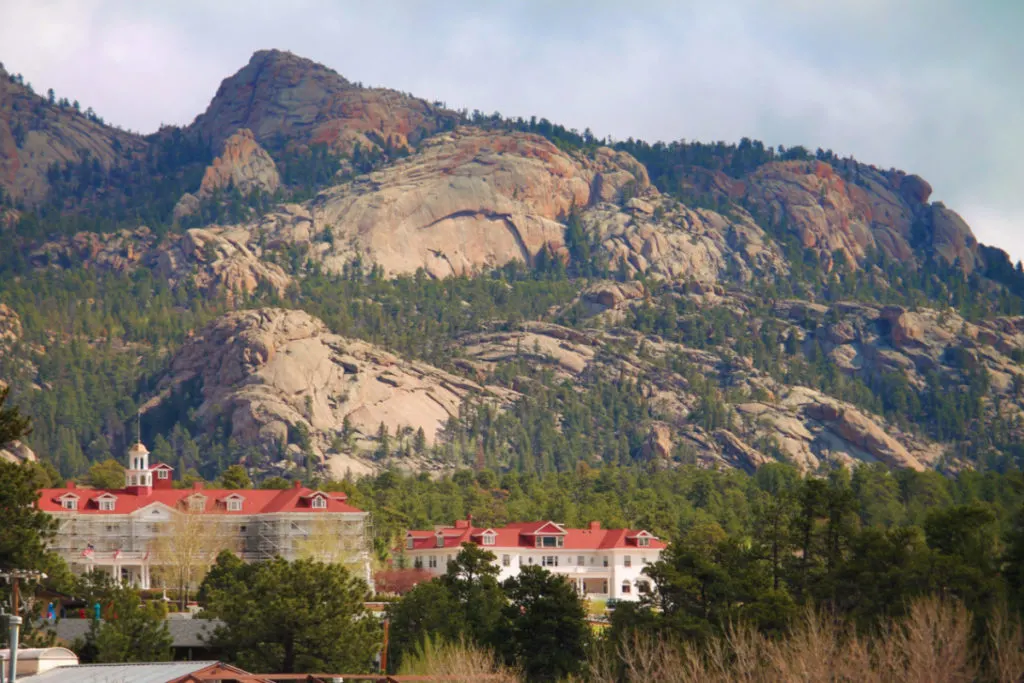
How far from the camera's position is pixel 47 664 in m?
73.8

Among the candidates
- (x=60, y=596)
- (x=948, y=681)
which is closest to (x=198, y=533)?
(x=60, y=596)

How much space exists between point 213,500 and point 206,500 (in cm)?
79

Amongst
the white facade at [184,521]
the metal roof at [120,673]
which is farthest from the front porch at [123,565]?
the metal roof at [120,673]

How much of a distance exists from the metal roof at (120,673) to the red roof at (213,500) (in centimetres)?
9508

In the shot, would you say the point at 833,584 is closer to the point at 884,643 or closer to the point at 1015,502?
the point at 884,643

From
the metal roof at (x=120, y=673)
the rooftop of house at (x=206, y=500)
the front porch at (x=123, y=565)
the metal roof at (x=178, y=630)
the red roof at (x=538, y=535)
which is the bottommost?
the metal roof at (x=120, y=673)

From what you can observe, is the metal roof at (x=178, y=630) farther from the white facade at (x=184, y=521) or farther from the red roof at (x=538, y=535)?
the red roof at (x=538, y=535)

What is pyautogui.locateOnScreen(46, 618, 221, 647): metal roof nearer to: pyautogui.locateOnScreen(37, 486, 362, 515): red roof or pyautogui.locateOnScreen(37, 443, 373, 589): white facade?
pyautogui.locateOnScreen(37, 443, 373, 589): white facade

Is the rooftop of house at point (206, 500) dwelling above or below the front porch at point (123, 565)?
above

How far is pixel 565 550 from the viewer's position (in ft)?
582

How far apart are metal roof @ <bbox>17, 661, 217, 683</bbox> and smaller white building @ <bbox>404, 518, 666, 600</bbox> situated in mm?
98907

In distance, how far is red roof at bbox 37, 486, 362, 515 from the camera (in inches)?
6663

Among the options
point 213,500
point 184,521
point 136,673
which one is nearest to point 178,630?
point 136,673

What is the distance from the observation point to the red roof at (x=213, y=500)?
555ft
